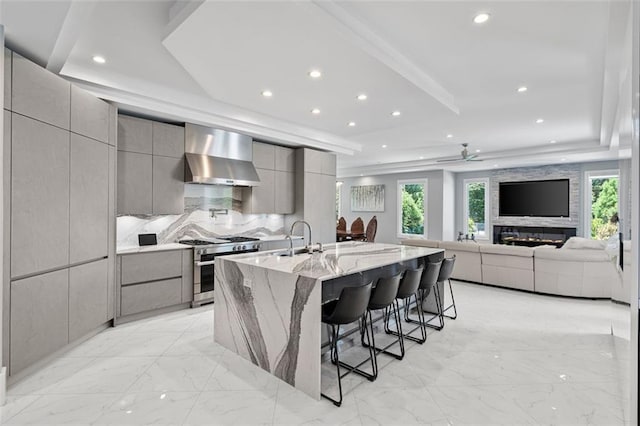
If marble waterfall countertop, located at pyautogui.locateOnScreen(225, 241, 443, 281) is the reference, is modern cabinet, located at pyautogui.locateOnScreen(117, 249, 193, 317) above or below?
below

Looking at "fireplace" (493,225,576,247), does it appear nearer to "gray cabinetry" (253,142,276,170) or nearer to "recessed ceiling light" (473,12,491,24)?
"gray cabinetry" (253,142,276,170)

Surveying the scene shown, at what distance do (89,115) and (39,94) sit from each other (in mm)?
574

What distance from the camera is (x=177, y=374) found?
2.62m

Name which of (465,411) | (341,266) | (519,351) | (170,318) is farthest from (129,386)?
(519,351)

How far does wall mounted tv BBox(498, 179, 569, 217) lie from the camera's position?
8242mm

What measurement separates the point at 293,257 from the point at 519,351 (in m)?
2.28

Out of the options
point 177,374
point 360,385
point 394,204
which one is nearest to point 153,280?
point 177,374

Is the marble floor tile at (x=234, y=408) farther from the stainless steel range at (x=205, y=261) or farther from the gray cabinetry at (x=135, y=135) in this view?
the gray cabinetry at (x=135, y=135)

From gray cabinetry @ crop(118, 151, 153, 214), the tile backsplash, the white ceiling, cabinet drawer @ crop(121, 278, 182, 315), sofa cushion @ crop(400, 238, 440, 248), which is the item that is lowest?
cabinet drawer @ crop(121, 278, 182, 315)

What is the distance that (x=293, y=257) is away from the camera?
3.16 meters

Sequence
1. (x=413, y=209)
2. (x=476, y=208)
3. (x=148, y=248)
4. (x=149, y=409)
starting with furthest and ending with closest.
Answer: (x=413, y=209) < (x=476, y=208) < (x=148, y=248) < (x=149, y=409)

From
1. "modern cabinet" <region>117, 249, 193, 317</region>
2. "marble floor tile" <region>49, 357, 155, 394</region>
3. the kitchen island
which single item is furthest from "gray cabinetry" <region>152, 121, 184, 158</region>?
"marble floor tile" <region>49, 357, 155, 394</region>

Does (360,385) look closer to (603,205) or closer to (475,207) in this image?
(603,205)

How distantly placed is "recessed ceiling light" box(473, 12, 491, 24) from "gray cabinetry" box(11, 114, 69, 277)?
11.2ft
